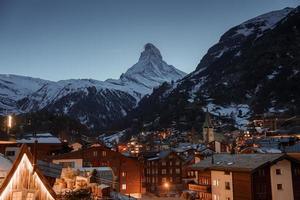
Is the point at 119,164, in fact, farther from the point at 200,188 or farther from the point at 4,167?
the point at 4,167

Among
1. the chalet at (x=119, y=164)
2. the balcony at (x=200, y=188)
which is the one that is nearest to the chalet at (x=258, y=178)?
the balcony at (x=200, y=188)

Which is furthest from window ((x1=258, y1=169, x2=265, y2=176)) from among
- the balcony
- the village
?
the balcony

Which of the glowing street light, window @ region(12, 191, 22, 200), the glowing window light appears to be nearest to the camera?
the glowing window light

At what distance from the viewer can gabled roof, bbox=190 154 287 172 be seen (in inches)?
1783

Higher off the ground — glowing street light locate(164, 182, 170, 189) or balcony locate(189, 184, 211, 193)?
balcony locate(189, 184, 211, 193)

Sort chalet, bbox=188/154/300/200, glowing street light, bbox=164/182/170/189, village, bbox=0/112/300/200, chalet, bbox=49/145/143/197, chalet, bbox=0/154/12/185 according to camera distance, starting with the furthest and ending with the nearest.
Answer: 1. glowing street light, bbox=164/182/170/189
2. chalet, bbox=49/145/143/197
3. chalet, bbox=188/154/300/200
4. chalet, bbox=0/154/12/185
5. village, bbox=0/112/300/200

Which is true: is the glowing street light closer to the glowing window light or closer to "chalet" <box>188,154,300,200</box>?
"chalet" <box>188,154,300,200</box>

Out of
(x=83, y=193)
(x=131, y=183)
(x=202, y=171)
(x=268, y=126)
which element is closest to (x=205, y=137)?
(x=268, y=126)

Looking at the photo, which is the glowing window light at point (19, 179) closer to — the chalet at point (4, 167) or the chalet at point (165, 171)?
the chalet at point (4, 167)

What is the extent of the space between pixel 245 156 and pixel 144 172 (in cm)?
4890

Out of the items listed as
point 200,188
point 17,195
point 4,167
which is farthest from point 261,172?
point 17,195

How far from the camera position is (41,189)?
16688 mm

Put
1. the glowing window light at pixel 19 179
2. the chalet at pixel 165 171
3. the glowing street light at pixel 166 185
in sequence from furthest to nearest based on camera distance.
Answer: the chalet at pixel 165 171
the glowing street light at pixel 166 185
the glowing window light at pixel 19 179

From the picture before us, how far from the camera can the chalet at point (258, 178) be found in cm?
4459
